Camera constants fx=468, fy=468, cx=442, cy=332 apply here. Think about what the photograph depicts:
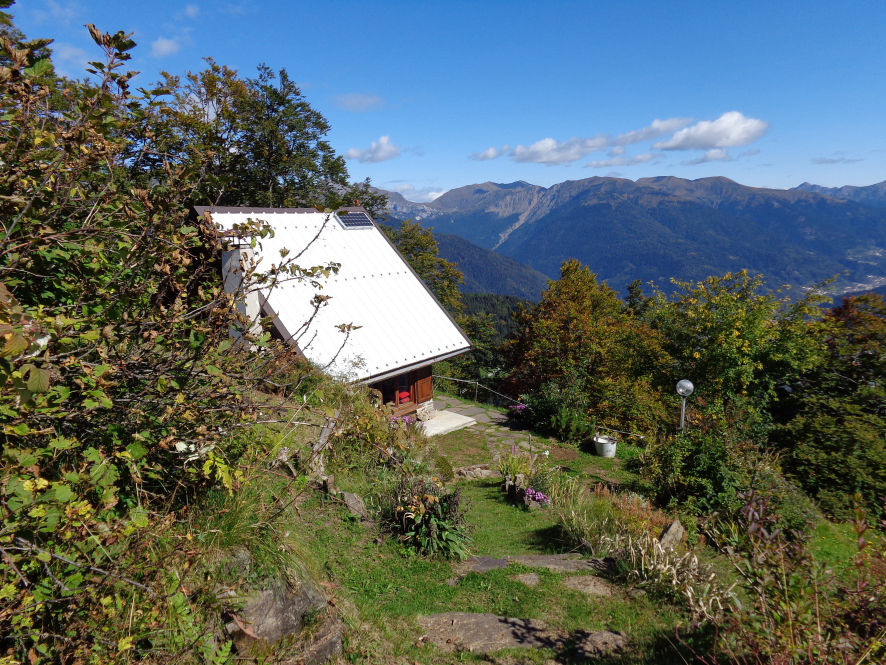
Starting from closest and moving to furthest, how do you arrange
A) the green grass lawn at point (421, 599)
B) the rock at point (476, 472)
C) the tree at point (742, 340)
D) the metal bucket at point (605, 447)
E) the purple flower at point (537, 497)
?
the green grass lawn at point (421, 599)
the purple flower at point (537, 497)
the rock at point (476, 472)
the metal bucket at point (605, 447)
the tree at point (742, 340)

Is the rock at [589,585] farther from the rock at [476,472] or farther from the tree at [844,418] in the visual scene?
the tree at [844,418]

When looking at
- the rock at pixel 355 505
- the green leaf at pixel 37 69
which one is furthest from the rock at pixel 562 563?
the green leaf at pixel 37 69

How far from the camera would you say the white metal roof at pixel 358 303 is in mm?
11492

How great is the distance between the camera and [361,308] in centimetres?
1294

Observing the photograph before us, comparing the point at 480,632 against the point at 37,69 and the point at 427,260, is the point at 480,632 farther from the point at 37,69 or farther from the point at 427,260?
the point at 427,260

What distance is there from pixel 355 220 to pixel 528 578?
40.9ft

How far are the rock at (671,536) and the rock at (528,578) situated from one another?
67.4 inches

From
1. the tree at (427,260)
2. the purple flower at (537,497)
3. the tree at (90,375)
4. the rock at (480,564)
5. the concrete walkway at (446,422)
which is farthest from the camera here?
the tree at (427,260)

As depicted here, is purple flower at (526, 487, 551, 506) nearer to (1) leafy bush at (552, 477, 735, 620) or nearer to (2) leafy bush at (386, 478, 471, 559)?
(1) leafy bush at (552, 477, 735, 620)

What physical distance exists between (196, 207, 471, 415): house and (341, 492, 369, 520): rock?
4.43 metres

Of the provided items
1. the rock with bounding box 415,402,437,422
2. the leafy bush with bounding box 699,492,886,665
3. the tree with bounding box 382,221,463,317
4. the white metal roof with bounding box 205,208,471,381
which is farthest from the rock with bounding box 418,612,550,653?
the tree with bounding box 382,221,463,317

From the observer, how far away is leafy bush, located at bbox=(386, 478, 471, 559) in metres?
6.12

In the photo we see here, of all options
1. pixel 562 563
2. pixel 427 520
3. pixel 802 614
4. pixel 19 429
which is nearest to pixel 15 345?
pixel 19 429

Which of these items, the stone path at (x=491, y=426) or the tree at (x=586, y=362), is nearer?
the stone path at (x=491, y=426)
